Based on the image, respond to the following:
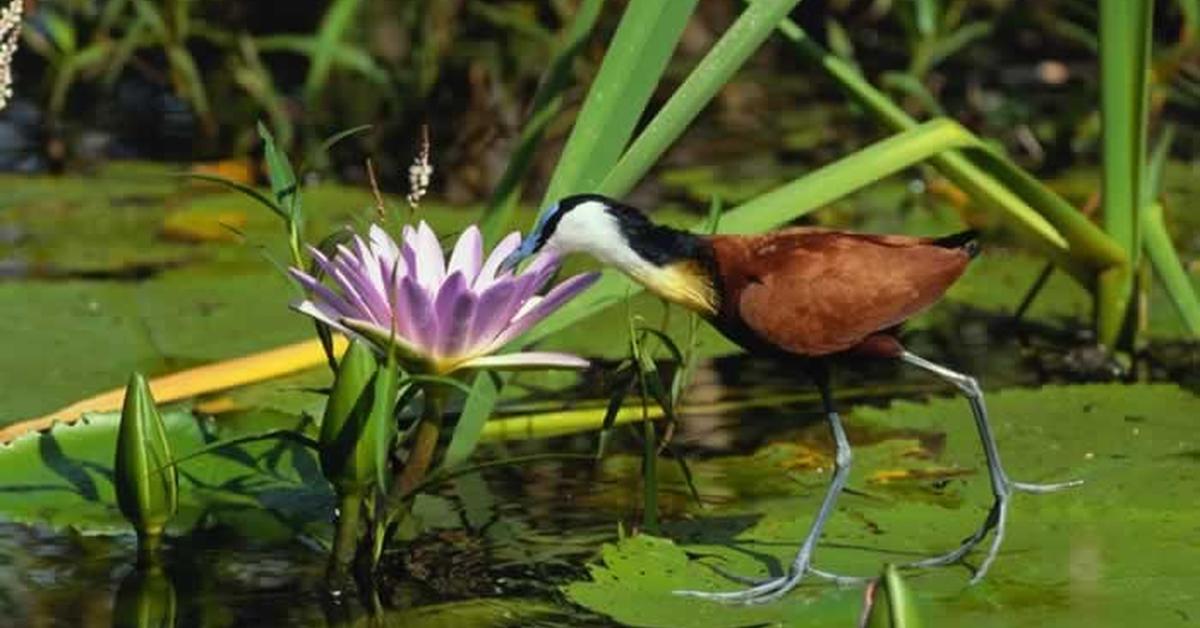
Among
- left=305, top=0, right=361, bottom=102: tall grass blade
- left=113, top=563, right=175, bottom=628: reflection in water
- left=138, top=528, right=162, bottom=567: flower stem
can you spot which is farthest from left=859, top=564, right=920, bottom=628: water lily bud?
left=305, top=0, right=361, bottom=102: tall grass blade

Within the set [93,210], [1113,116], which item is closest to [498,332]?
[1113,116]

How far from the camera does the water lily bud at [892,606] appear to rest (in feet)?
6.45

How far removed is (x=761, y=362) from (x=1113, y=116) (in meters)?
0.83

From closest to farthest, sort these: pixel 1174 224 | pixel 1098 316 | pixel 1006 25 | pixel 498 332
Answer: pixel 498 332 → pixel 1098 316 → pixel 1174 224 → pixel 1006 25

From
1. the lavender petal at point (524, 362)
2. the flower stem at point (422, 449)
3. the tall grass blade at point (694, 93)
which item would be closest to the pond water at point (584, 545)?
the flower stem at point (422, 449)

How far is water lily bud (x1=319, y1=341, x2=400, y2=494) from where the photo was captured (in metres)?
2.88

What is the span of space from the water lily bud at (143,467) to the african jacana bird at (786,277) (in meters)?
0.48

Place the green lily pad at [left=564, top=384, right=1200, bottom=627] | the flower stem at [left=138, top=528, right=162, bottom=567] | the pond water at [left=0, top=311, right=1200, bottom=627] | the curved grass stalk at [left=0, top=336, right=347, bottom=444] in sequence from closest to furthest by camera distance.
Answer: the green lily pad at [left=564, top=384, right=1200, bottom=627] → the pond water at [left=0, top=311, right=1200, bottom=627] → the flower stem at [left=138, top=528, right=162, bottom=567] → the curved grass stalk at [left=0, top=336, right=347, bottom=444]

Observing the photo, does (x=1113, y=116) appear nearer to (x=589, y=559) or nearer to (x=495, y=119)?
(x=589, y=559)

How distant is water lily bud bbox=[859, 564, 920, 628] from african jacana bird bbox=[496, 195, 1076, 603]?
2.53 feet

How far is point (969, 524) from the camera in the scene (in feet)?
10.3

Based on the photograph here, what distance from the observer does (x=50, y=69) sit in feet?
20.5

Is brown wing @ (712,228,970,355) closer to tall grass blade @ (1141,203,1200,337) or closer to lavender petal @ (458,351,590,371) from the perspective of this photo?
lavender petal @ (458,351,590,371)

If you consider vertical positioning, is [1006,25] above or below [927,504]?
above
